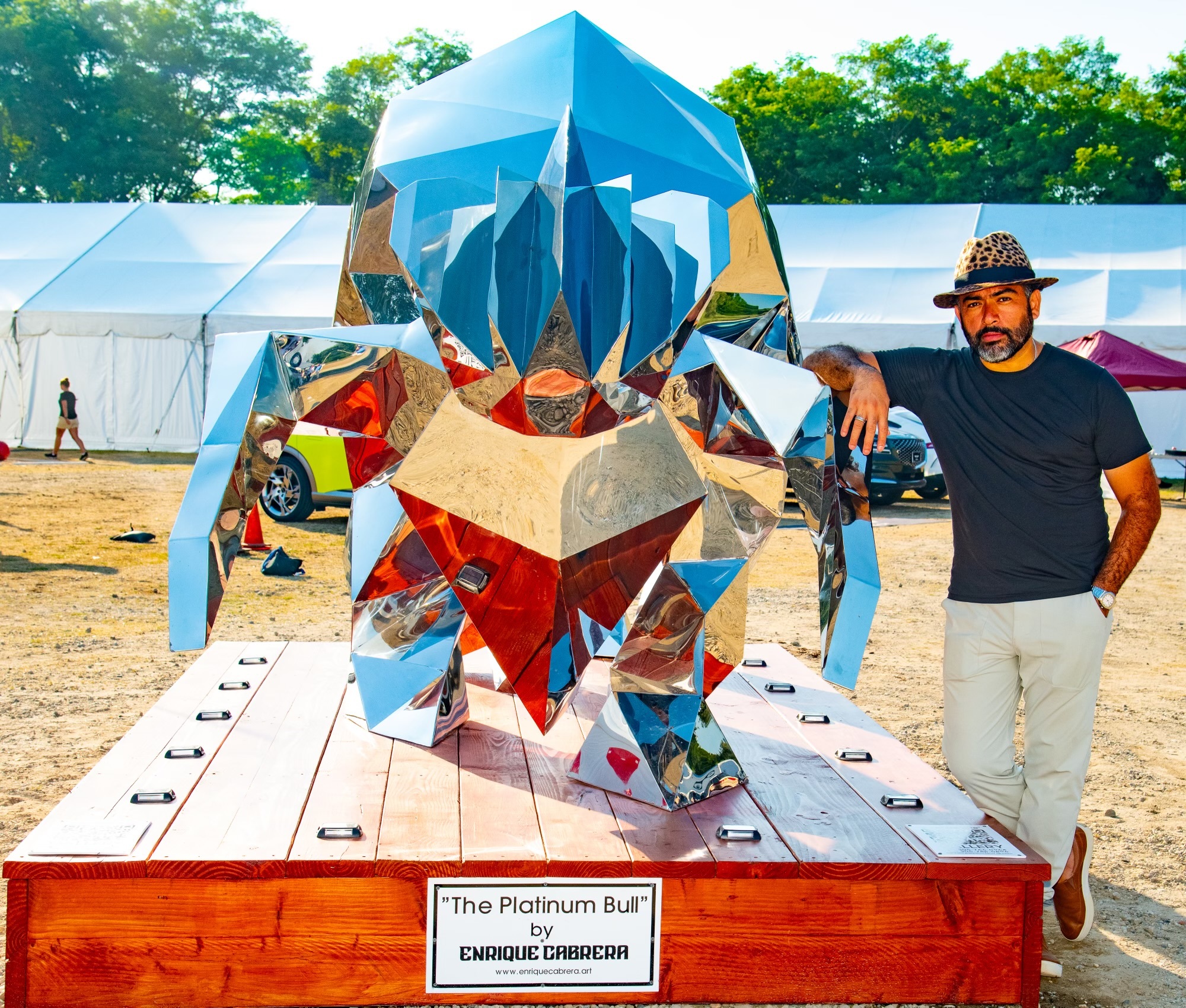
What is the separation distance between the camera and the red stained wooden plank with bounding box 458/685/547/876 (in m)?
2.56

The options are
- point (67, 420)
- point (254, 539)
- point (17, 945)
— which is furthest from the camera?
point (67, 420)

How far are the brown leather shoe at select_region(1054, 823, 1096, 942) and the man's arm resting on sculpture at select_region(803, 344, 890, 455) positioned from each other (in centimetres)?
123

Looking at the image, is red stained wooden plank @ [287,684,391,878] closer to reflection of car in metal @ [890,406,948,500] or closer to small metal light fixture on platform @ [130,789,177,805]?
small metal light fixture on platform @ [130,789,177,805]

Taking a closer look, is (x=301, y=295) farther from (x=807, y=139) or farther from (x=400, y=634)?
(x=807, y=139)

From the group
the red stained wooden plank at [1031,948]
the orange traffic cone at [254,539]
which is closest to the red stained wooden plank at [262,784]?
the red stained wooden plank at [1031,948]

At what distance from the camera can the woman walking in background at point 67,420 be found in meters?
16.4

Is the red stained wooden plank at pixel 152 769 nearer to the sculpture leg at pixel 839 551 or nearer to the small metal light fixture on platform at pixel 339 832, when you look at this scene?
the small metal light fixture on platform at pixel 339 832

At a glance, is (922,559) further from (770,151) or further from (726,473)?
(770,151)

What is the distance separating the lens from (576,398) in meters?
2.66

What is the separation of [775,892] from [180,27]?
1746 inches

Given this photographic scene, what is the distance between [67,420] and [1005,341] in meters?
15.9

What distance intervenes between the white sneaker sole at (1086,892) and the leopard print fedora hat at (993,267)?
1.49 m

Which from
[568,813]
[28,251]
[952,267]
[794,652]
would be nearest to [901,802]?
[568,813]

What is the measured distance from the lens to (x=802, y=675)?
4.46m
